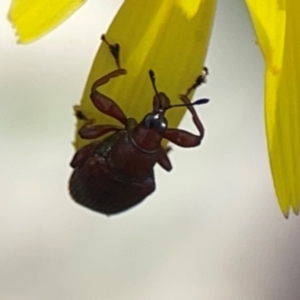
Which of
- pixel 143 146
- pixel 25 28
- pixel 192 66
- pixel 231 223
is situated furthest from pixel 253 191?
pixel 25 28

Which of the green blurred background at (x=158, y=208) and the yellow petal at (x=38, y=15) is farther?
the green blurred background at (x=158, y=208)

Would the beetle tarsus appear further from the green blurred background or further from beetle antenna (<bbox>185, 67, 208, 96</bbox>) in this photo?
the green blurred background

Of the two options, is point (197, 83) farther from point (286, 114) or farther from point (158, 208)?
point (158, 208)

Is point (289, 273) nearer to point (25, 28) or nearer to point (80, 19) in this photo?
point (80, 19)

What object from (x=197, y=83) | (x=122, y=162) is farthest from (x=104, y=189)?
(x=197, y=83)

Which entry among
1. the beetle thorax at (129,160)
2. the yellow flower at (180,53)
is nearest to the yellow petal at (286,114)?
the yellow flower at (180,53)

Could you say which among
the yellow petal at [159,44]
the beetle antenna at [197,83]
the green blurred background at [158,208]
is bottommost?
the green blurred background at [158,208]

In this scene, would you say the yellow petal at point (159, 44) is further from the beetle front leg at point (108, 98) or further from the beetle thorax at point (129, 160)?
the beetle thorax at point (129, 160)

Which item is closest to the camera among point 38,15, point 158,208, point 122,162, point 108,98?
point 38,15
